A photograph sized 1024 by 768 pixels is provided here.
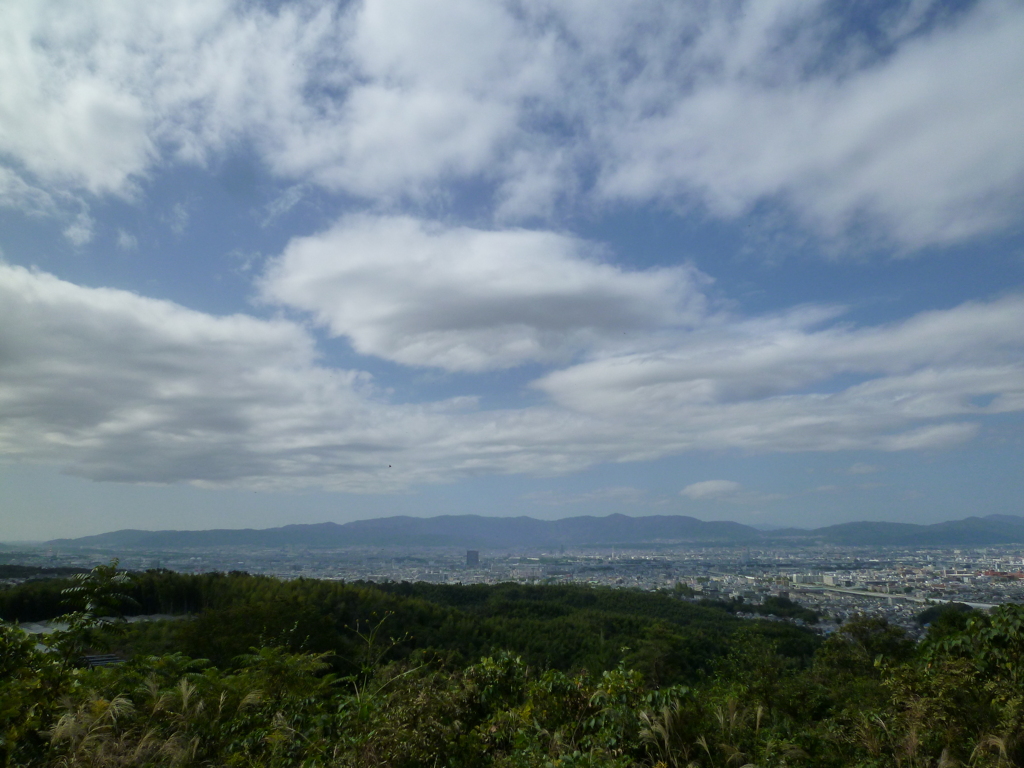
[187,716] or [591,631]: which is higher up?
[187,716]

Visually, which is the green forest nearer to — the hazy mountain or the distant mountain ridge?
the distant mountain ridge

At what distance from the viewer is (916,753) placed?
4.21 m

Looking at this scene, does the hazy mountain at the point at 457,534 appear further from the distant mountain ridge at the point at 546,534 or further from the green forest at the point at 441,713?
the green forest at the point at 441,713

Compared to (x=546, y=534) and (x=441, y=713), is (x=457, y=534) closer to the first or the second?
(x=546, y=534)

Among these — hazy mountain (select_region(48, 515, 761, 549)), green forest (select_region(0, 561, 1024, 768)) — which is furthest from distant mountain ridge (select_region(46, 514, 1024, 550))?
green forest (select_region(0, 561, 1024, 768))

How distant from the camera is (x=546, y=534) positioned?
6978 inches

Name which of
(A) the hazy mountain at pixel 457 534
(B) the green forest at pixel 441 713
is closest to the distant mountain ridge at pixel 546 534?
(A) the hazy mountain at pixel 457 534

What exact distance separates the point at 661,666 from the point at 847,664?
5.82 meters

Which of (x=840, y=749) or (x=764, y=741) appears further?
(x=840, y=749)

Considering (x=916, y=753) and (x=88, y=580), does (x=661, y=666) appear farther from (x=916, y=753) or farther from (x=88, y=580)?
(x=88, y=580)

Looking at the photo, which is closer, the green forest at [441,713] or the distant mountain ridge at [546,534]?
the green forest at [441,713]

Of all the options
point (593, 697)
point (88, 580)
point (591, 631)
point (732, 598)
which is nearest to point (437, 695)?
point (593, 697)

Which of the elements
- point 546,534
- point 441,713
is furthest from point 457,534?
point 441,713

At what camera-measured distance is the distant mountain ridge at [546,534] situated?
264 ft
